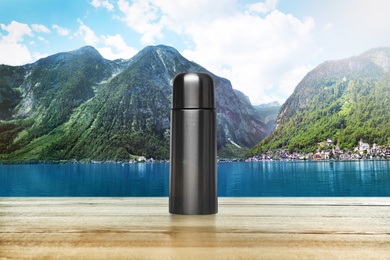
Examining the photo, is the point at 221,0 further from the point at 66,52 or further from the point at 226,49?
the point at 66,52

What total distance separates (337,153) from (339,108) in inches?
206

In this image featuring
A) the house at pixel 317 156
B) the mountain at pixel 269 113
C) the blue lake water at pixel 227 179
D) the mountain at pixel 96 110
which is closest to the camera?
the blue lake water at pixel 227 179

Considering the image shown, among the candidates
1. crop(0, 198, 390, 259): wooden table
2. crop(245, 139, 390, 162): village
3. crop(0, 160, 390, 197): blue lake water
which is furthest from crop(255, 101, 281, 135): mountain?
crop(0, 198, 390, 259): wooden table

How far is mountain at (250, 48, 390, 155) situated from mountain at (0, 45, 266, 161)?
5706 mm

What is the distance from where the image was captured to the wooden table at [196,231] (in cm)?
57

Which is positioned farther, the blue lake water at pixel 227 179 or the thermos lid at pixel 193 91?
the blue lake water at pixel 227 179

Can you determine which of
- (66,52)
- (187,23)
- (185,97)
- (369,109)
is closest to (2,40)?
(66,52)

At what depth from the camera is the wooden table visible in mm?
570

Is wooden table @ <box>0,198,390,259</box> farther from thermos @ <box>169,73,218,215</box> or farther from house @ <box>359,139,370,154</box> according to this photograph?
house @ <box>359,139,370,154</box>

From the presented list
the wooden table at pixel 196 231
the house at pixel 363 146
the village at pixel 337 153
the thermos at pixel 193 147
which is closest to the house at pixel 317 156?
the village at pixel 337 153

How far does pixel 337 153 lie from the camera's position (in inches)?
1662

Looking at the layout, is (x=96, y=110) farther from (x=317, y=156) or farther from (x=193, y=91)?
(x=193, y=91)

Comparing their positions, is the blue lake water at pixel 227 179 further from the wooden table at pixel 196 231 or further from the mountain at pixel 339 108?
the wooden table at pixel 196 231

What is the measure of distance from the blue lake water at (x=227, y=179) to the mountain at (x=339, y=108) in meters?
2.99
